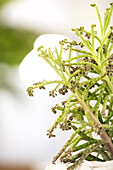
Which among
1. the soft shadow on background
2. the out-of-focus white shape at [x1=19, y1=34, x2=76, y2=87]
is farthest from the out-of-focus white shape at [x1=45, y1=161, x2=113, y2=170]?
the soft shadow on background

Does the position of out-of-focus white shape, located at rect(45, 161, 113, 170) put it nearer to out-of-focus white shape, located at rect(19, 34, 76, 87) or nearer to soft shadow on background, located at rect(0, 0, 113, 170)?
out-of-focus white shape, located at rect(19, 34, 76, 87)

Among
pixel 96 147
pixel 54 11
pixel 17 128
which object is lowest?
pixel 96 147

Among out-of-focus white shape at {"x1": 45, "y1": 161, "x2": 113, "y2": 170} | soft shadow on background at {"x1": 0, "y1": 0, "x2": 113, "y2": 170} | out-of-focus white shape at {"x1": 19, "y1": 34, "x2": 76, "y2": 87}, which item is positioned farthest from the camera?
soft shadow on background at {"x1": 0, "y1": 0, "x2": 113, "y2": 170}

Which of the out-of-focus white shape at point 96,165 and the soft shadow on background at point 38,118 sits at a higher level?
the soft shadow on background at point 38,118

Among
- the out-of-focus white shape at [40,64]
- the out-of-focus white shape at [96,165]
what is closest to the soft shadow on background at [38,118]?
the out-of-focus white shape at [40,64]

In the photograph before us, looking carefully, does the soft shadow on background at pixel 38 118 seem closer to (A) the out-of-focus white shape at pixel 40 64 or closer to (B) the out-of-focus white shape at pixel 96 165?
(A) the out-of-focus white shape at pixel 40 64

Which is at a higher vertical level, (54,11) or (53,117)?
(54,11)

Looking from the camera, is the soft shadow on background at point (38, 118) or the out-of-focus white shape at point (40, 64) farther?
the soft shadow on background at point (38, 118)

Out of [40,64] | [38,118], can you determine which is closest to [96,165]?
[40,64]

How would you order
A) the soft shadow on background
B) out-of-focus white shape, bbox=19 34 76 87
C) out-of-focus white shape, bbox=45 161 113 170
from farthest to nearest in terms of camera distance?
the soft shadow on background → out-of-focus white shape, bbox=19 34 76 87 → out-of-focus white shape, bbox=45 161 113 170

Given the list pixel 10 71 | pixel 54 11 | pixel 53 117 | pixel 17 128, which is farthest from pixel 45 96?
pixel 10 71

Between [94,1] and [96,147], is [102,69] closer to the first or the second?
[96,147]
